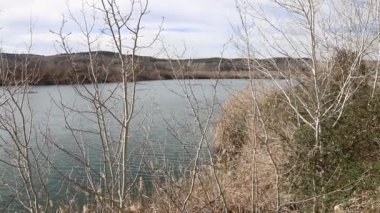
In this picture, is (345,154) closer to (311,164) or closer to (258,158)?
(311,164)

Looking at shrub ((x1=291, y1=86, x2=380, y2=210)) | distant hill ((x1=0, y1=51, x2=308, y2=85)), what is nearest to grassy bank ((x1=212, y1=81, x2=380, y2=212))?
shrub ((x1=291, y1=86, x2=380, y2=210))

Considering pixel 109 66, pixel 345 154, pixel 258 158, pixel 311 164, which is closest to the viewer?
pixel 109 66

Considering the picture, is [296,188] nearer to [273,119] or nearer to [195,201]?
[195,201]

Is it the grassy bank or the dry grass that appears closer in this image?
the dry grass

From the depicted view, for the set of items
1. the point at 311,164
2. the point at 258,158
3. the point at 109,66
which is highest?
the point at 109,66

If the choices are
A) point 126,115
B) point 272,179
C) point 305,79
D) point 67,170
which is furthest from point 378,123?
point 67,170

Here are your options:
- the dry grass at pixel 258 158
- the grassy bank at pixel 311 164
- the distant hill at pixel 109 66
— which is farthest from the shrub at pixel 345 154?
the distant hill at pixel 109 66

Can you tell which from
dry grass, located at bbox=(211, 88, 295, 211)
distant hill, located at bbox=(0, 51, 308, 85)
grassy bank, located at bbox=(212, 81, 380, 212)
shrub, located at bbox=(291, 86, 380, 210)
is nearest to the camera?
distant hill, located at bbox=(0, 51, 308, 85)

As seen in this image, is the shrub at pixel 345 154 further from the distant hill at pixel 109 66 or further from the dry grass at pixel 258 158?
the distant hill at pixel 109 66

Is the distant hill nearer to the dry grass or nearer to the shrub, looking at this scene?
the dry grass

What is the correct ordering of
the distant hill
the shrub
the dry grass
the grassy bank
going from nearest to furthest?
the distant hill < the dry grass < the grassy bank < the shrub

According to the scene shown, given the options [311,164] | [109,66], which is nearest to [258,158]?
[311,164]

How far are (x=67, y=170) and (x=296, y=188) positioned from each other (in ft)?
19.3

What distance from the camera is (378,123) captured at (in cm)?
762
